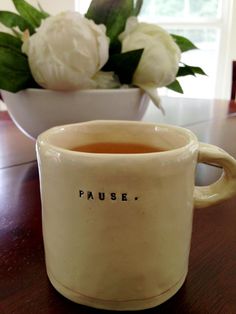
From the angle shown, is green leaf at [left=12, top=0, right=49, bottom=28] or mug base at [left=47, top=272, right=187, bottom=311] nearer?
mug base at [left=47, top=272, right=187, bottom=311]

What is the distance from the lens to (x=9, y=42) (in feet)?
1.78

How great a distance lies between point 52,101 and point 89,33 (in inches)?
4.5

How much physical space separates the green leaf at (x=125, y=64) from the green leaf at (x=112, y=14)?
0.05 metres

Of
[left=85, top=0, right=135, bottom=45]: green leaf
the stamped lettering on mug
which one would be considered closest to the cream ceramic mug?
Answer: the stamped lettering on mug

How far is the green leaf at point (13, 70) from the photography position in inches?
20.6

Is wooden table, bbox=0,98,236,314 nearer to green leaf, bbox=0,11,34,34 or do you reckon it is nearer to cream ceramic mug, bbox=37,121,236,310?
cream ceramic mug, bbox=37,121,236,310

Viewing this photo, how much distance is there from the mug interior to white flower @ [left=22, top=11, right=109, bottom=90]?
0.19 meters

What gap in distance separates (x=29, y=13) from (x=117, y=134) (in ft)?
1.25

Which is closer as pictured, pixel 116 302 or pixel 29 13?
pixel 116 302

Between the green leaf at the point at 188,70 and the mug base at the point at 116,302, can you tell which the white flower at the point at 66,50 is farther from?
the mug base at the point at 116,302

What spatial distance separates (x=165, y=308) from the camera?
0.85 feet

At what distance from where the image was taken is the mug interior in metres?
0.31

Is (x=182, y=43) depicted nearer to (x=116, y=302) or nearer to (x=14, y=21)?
(x=14, y=21)

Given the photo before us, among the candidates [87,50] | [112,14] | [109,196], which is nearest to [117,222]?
[109,196]
